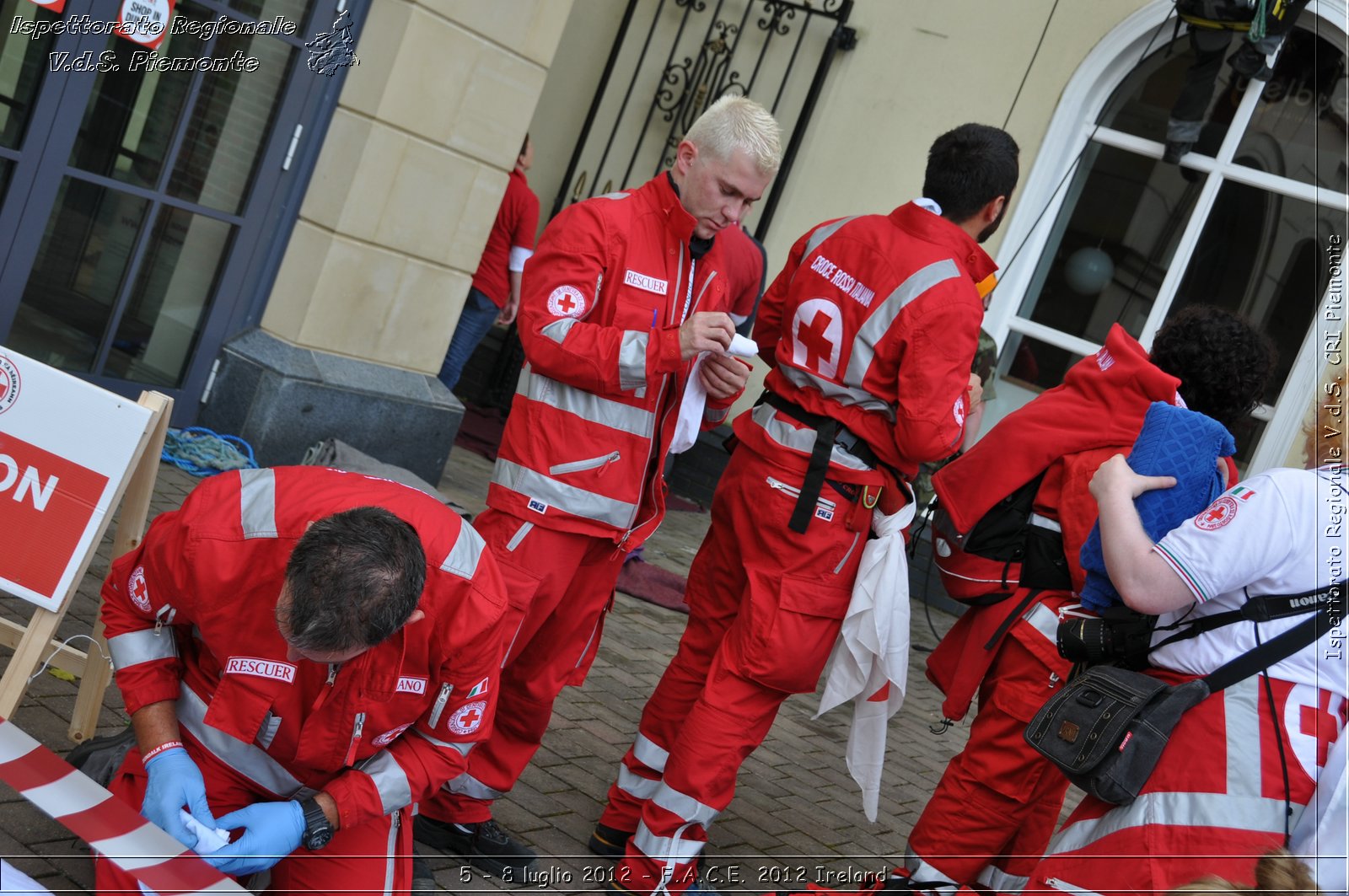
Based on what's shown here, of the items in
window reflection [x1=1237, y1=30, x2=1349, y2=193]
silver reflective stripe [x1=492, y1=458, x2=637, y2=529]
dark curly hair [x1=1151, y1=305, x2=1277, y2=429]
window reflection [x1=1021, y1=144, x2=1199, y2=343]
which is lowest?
silver reflective stripe [x1=492, y1=458, x2=637, y2=529]

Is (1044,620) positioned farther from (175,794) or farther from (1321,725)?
(175,794)

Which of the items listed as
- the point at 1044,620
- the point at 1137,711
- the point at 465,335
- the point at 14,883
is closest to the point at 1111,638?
the point at 1137,711

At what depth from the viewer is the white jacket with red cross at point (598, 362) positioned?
118 inches

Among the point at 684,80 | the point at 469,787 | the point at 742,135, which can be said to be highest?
the point at 684,80

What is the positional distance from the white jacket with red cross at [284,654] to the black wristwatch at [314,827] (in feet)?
0.13

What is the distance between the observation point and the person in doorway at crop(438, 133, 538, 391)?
668 centimetres

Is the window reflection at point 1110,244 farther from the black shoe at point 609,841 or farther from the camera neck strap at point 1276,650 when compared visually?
the camera neck strap at point 1276,650

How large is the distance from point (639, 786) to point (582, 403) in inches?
42.1

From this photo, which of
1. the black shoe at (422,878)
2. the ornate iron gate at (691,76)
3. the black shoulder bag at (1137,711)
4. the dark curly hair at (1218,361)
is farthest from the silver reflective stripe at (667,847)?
the ornate iron gate at (691,76)

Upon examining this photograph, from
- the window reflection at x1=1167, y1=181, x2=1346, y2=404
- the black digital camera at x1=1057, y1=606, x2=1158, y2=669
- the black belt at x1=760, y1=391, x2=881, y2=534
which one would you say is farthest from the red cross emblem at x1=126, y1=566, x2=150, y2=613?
the window reflection at x1=1167, y1=181, x2=1346, y2=404

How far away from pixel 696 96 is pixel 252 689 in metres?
7.26

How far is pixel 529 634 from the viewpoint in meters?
3.14

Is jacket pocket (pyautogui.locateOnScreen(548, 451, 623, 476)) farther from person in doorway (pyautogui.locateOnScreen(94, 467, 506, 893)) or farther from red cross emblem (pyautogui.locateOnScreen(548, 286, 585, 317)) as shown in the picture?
person in doorway (pyautogui.locateOnScreen(94, 467, 506, 893))

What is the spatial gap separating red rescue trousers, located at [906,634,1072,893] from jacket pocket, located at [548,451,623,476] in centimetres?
110
